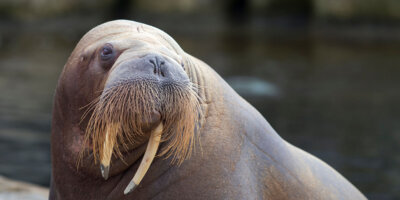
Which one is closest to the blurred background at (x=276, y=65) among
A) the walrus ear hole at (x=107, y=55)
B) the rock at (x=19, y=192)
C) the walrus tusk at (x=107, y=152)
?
the rock at (x=19, y=192)

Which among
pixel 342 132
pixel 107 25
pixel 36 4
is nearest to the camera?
pixel 107 25

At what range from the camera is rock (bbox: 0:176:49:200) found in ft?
18.6

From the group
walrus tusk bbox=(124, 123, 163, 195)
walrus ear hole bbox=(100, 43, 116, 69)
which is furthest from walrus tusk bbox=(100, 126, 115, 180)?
walrus ear hole bbox=(100, 43, 116, 69)

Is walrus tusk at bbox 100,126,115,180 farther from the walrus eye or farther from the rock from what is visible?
the rock

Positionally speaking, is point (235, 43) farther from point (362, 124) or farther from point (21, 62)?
point (362, 124)

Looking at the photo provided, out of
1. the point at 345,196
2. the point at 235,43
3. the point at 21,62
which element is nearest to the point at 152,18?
the point at 235,43

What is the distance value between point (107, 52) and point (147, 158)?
2.25 ft

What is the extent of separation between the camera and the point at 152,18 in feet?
68.7

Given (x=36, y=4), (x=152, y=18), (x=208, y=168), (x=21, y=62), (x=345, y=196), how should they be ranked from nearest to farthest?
(x=208, y=168) → (x=345, y=196) → (x=21, y=62) → (x=36, y=4) → (x=152, y=18)

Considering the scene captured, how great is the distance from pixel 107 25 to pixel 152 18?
55.7 ft

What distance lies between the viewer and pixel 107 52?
3.76 m

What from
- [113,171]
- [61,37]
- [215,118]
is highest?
[215,118]

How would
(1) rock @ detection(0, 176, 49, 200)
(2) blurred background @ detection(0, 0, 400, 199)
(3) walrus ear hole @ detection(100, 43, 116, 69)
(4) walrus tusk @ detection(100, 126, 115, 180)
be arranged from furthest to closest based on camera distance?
(2) blurred background @ detection(0, 0, 400, 199) < (1) rock @ detection(0, 176, 49, 200) < (3) walrus ear hole @ detection(100, 43, 116, 69) < (4) walrus tusk @ detection(100, 126, 115, 180)

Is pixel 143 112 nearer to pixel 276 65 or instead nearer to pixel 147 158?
pixel 147 158
